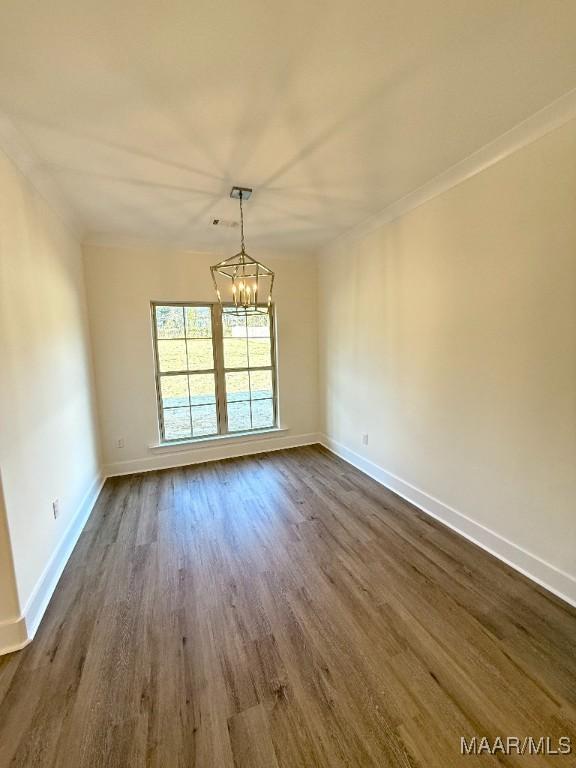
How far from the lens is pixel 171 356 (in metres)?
3.85

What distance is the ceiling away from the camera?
3.85 ft

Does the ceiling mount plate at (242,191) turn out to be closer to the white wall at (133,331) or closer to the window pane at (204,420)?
the white wall at (133,331)

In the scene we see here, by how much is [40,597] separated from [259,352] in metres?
3.14

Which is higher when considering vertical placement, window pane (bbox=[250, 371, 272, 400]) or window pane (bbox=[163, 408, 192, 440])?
window pane (bbox=[250, 371, 272, 400])

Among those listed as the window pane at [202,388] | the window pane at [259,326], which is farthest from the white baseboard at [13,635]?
the window pane at [259,326]

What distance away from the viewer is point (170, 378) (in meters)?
3.87

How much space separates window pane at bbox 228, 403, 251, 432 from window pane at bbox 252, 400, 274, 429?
85 millimetres

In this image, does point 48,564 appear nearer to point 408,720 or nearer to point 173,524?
point 173,524

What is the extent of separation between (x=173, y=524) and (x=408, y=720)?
199 cm

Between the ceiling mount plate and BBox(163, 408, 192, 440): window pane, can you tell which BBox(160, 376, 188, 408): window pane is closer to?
BBox(163, 408, 192, 440): window pane

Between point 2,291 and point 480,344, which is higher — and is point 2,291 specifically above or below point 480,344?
above

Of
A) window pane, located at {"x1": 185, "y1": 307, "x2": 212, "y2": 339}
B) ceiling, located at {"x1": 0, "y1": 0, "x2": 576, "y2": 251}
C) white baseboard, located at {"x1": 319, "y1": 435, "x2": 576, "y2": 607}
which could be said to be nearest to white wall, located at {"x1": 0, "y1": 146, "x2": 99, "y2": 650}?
ceiling, located at {"x1": 0, "y1": 0, "x2": 576, "y2": 251}

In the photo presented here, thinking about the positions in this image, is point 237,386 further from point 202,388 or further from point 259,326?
point 259,326

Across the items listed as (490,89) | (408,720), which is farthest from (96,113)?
(408,720)
